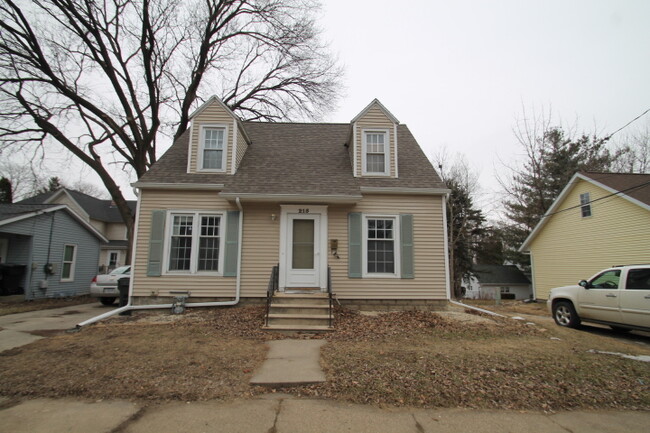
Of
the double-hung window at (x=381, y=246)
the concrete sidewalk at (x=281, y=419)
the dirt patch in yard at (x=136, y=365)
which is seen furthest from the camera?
the double-hung window at (x=381, y=246)

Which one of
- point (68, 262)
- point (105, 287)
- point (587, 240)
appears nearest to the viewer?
point (105, 287)

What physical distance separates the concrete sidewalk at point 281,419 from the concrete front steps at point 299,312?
312 centimetres

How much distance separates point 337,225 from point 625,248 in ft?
41.5

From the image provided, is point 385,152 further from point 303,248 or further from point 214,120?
point 214,120

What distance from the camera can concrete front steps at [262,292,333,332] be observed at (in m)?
6.81

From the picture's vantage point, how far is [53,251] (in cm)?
1491

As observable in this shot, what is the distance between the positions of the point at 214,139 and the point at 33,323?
681 centimetres

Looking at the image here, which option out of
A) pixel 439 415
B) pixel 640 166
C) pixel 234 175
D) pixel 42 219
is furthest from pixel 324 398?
pixel 640 166

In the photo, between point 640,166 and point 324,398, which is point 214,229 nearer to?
point 324,398

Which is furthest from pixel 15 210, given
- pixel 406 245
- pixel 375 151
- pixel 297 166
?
pixel 406 245

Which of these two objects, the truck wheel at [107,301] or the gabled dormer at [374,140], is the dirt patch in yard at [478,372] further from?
the truck wheel at [107,301]

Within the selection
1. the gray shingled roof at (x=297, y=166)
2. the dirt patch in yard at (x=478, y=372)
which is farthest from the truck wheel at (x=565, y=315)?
the gray shingled roof at (x=297, y=166)

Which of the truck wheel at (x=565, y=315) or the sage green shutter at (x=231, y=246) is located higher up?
the sage green shutter at (x=231, y=246)

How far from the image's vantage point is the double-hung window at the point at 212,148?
9.67 meters
